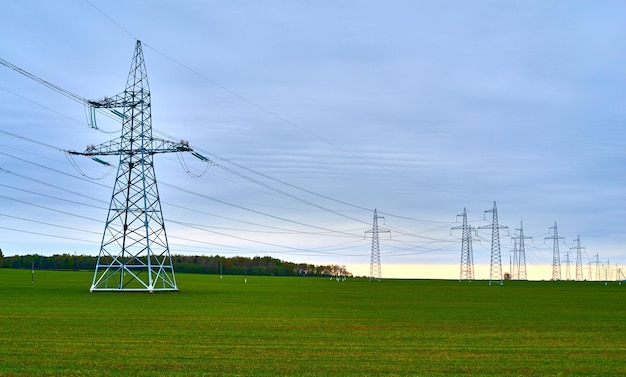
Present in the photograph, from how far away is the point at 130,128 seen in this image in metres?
60.9

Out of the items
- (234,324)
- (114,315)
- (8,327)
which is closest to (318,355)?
(234,324)

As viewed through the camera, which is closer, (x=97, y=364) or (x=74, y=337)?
(x=97, y=364)

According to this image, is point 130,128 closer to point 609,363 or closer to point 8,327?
point 8,327

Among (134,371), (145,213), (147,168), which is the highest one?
(147,168)

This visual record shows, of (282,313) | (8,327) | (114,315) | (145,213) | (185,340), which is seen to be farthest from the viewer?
(145,213)

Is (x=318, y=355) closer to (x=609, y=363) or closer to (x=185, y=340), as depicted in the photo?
(x=185, y=340)

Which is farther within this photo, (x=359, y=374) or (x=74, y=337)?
(x=74, y=337)

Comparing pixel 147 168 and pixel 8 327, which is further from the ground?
pixel 147 168

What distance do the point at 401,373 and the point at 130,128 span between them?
4662 cm

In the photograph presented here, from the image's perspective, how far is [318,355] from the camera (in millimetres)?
21984

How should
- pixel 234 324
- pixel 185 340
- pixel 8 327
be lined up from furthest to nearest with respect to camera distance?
pixel 234 324 → pixel 8 327 → pixel 185 340

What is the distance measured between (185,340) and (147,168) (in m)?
36.1

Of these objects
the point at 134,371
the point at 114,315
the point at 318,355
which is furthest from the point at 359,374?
the point at 114,315

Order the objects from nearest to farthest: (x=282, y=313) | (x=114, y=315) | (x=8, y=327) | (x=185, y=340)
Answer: (x=185, y=340) → (x=8, y=327) → (x=114, y=315) → (x=282, y=313)
